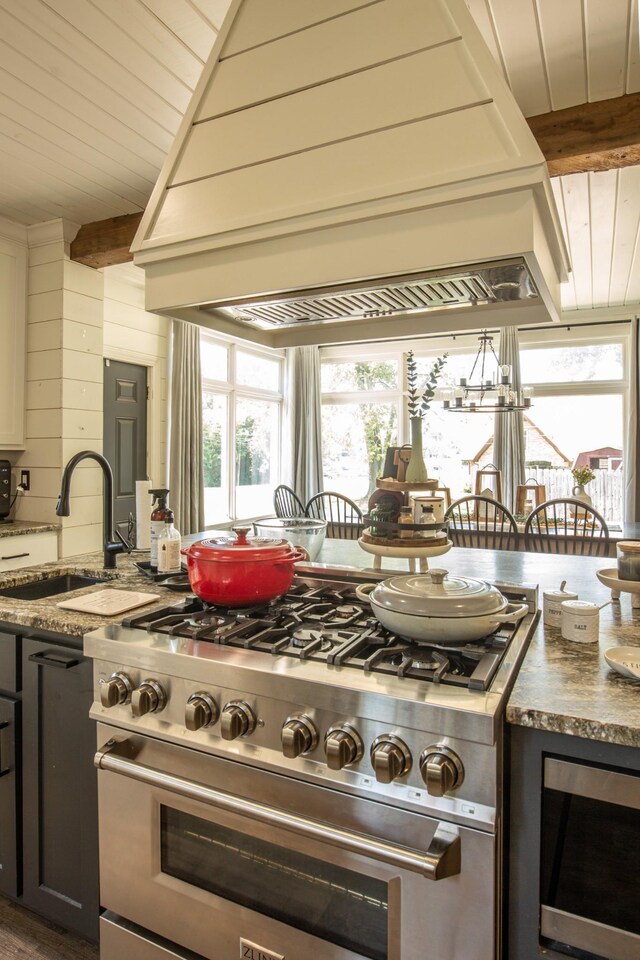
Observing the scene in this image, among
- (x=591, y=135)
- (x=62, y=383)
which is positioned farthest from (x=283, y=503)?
(x=591, y=135)

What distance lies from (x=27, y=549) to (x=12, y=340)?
134 centimetres

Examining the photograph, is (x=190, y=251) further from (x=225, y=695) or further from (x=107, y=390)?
(x=107, y=390)

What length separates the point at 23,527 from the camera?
11.6ft

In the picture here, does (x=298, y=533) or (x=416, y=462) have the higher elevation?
(x=416, y=462)

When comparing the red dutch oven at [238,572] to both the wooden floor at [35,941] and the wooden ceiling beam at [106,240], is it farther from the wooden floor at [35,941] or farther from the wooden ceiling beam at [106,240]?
the wooden ceiling beam at [106,240]

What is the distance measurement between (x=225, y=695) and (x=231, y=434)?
4841mm

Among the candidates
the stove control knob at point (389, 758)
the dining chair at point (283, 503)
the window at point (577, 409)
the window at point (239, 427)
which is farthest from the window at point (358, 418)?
the stove control knob at point (389, 758)

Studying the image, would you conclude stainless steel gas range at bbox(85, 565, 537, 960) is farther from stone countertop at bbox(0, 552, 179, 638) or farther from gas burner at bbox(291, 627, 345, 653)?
stone countertop at bbox(0, 552, 179, 638)

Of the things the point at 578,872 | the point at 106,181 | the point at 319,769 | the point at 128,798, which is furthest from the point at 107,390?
the point at 578,872

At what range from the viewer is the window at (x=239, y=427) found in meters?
5.54

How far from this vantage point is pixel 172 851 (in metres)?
1.26

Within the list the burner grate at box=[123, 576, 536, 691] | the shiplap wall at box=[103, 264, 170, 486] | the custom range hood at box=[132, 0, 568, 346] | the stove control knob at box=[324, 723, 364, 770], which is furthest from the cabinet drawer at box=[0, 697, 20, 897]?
the shiplap wall at box=[103, 264, 170, 486]

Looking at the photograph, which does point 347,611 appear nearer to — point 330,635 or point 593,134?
point 330,635

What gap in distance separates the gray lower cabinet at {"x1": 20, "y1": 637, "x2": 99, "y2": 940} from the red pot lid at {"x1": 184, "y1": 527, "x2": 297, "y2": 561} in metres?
0.37
